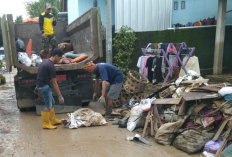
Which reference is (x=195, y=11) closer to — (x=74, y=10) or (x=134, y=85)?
(x=74, y=10)

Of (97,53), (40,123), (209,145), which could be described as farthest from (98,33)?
(209,145)

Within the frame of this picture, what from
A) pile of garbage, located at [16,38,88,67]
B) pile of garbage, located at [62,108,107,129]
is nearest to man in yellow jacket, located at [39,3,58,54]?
pile of garbage, located at [16,38,88,67]

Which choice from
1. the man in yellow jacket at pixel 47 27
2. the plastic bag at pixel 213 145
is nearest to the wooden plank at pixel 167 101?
the plastic bag at pixel 213 145

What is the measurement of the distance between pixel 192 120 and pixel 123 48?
517 centimetres

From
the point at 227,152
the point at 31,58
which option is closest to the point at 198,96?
the point at 227,152

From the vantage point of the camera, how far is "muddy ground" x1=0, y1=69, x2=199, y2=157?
13.1 ft

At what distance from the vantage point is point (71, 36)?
7965mm

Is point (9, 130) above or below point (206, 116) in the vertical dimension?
Result: below

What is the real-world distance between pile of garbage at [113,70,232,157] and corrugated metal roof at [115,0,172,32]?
18.8 feet

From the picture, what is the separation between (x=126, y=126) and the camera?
521 centimetres

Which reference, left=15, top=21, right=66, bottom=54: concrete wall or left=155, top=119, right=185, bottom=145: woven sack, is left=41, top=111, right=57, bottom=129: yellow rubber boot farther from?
left=15, top=21, right=66, bottom=54: concrete wall

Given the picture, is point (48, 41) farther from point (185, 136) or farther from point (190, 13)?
point (190, 13)

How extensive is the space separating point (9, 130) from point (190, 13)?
9.86 metres

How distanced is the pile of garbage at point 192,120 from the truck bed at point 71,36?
1.86m
